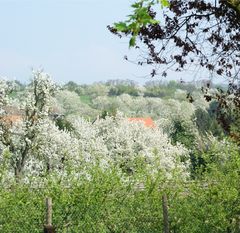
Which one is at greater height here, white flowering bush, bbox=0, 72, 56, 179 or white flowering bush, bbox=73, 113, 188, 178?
white flowering bush, bbox=0, 72, 56, 179

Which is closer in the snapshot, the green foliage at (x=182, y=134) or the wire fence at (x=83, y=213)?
the wire fence at (x=83, y=213)

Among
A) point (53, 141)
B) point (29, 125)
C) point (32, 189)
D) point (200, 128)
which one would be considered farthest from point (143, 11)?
point (200, 128)

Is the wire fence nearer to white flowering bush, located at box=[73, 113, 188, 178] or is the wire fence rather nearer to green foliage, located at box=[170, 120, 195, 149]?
white flowering bush, located at box=[73, 113, 188, 178]

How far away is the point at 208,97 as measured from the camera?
7445 mm

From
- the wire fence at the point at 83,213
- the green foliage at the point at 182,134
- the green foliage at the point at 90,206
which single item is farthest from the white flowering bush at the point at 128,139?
the wire fence at the point at 83,213

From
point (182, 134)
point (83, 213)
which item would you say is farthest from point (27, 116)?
point (182, 134)

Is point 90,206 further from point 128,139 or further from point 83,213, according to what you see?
point 128,139

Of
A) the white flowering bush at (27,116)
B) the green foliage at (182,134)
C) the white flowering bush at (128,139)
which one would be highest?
the white flowering bush at (27,116)

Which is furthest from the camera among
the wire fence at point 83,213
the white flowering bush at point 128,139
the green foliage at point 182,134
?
the green foliage at point 182,134

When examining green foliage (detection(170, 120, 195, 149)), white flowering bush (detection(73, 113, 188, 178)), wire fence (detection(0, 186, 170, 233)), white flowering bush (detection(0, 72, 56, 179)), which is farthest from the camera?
green foliage (detection(170, 120, 195, 149))

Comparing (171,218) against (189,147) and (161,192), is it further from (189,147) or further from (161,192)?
(189,147)

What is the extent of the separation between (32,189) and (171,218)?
4.14 metres

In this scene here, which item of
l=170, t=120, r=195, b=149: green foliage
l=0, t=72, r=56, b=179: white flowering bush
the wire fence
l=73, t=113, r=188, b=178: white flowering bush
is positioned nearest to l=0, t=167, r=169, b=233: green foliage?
the wire fence

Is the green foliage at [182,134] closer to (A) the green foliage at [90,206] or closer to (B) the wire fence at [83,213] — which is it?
(A) the green foliage at [90,206]
